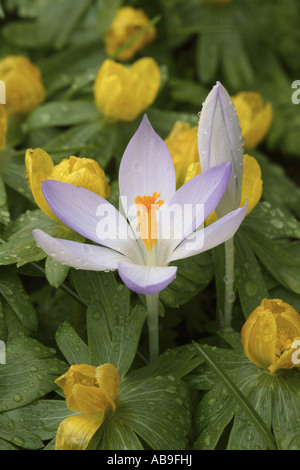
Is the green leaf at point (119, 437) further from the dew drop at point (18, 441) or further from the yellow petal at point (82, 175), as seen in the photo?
the yellow petal at point (82, 175)

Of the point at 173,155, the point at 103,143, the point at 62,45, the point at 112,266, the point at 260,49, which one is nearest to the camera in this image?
the point at 112,266

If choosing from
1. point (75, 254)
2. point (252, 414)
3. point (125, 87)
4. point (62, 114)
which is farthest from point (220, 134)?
point (62, 114)

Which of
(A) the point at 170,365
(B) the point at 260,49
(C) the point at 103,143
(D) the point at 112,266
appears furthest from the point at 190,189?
(B) the point at 260,49

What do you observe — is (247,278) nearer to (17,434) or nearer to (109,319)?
(109,319)

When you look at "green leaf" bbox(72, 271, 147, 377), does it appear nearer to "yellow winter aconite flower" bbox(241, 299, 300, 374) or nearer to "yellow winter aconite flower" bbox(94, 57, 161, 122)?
"yellow winter aconite flower" bbox(241, 299, 300, 374)

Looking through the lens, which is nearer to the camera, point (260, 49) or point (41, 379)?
point (41, 379)

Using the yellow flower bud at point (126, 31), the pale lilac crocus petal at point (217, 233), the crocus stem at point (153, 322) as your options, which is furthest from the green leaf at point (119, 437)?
the yellow flower bud at point (126, 31)

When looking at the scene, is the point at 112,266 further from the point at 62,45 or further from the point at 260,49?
the point at 260,49
